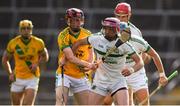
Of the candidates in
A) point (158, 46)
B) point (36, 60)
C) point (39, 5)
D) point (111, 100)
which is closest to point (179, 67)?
point (158, 46)

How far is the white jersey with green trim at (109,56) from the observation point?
47.3 ft

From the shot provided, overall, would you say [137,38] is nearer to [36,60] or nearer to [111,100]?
[111,100]

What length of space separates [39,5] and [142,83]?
416 inches

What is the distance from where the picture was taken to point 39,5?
2631 cm

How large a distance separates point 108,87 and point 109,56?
469 millimetres

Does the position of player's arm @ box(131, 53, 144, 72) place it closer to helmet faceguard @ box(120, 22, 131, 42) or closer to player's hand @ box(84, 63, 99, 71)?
helmet faceguard @ box(120, 22, 131, 42)

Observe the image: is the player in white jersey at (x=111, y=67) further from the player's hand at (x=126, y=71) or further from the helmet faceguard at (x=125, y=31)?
the helmet faceguard at (x=125, y=31)

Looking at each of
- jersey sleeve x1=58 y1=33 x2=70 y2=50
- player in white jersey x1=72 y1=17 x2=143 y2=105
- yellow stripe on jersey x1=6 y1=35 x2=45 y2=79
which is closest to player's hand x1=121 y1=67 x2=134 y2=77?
player in white jersey x1=72 y1=17 x2=143 y2=105

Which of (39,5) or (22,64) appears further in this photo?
(39,5)

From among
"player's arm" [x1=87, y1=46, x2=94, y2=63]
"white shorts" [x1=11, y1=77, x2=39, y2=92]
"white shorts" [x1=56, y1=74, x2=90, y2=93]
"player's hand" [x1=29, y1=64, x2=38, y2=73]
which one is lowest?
"white shorts" [x1=11, y1=77, x2=39, y2=92]

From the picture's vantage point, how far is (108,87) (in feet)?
47.9

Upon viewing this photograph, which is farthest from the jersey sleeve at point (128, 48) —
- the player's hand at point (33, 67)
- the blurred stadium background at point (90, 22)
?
the blurred stadium background at point (90, 22)

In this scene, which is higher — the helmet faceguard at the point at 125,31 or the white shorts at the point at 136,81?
the helmet faceguard at the point at 125,31

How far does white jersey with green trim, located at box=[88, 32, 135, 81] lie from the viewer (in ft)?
47.3
